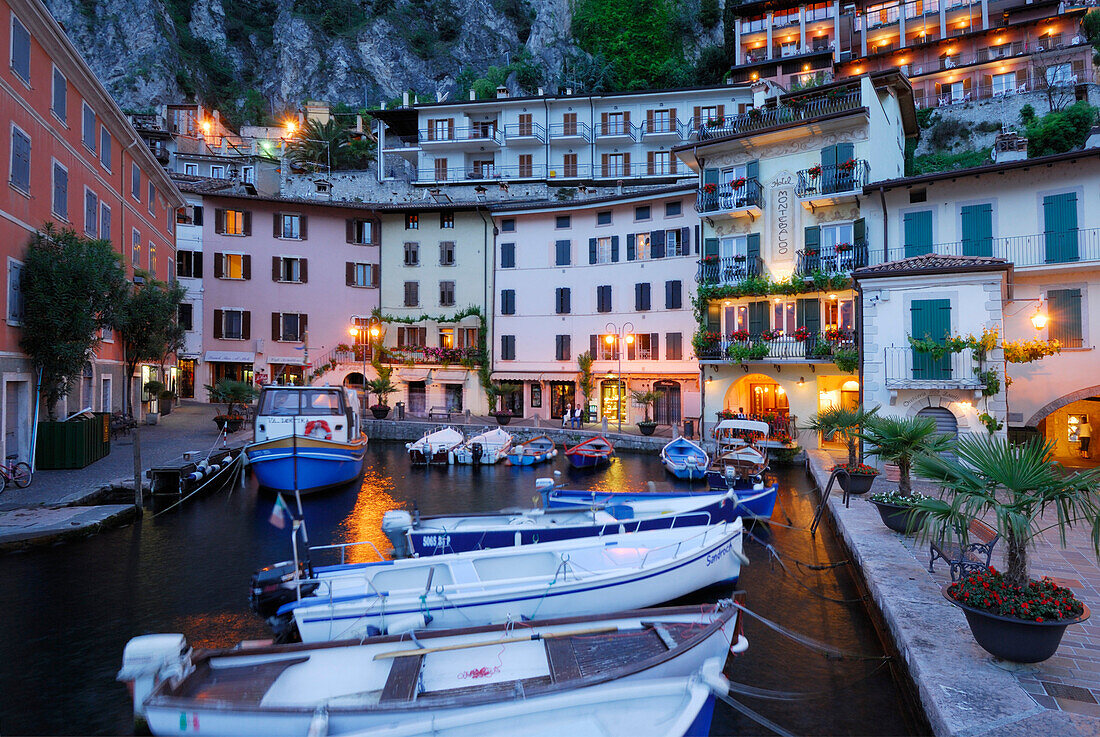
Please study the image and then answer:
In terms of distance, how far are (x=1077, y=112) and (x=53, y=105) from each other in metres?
47.2

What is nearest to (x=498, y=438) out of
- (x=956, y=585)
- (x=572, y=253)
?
(x=572, y=253)

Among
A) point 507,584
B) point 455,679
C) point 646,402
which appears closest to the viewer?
point 455,679

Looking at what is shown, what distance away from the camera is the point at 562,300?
3866cm

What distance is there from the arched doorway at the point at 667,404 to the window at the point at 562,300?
740cm

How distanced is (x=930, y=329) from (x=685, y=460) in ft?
30.4

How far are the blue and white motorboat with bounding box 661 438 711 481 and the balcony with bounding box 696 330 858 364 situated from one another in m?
6.38

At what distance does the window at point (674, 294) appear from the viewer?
3469 centimetres

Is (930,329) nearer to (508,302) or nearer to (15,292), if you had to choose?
(508,302)

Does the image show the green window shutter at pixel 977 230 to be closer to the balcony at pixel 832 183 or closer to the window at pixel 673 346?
the balcony at pixel 832 183

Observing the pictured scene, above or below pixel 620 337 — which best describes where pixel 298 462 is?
below

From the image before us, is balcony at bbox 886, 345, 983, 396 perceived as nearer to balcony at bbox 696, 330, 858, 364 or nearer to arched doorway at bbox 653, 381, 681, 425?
balcony at bbox 696, 330, 858, 364

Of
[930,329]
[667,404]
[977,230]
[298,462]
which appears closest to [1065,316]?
[977,230]

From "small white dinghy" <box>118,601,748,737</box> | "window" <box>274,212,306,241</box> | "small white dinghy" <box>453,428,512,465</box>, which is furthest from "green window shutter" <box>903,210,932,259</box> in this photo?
"window" <box>274,212,306,241</box>

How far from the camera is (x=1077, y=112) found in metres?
33.9
